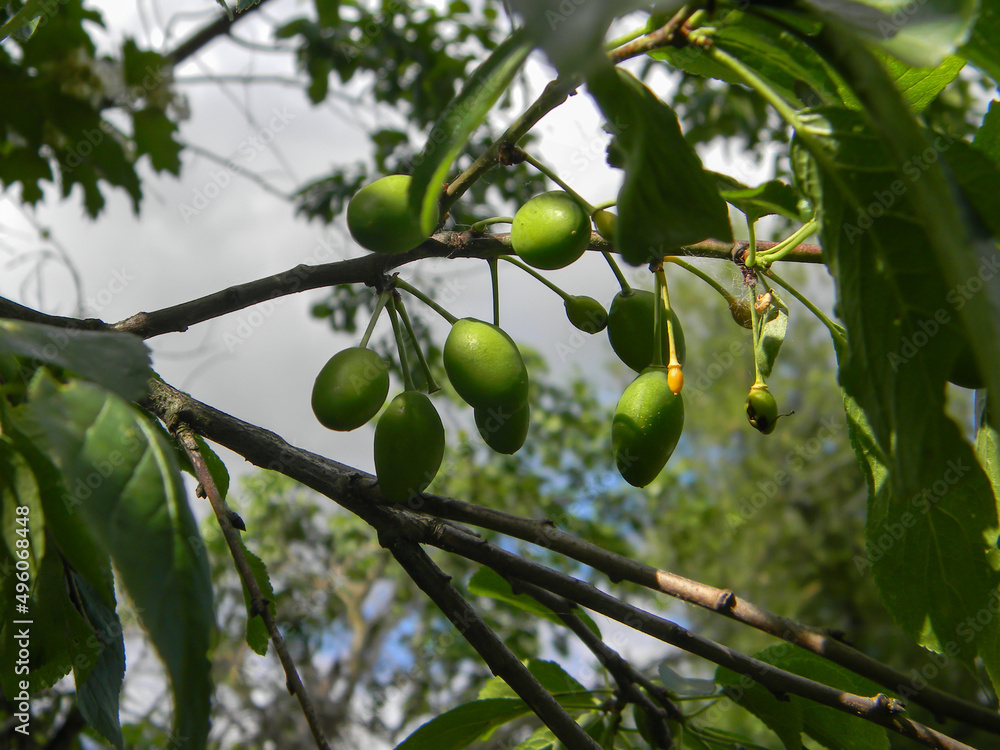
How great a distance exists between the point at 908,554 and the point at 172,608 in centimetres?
63

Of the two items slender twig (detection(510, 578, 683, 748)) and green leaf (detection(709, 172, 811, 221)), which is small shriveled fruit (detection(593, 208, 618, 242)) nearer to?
green leaf (detection(709, 172, 811, 221))

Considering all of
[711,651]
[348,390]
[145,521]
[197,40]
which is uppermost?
[197,40]

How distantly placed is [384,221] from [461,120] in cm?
26

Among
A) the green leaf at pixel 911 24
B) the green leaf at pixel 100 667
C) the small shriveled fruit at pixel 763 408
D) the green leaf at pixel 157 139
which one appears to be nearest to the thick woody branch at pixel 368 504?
the green leaf at pixel 100 667

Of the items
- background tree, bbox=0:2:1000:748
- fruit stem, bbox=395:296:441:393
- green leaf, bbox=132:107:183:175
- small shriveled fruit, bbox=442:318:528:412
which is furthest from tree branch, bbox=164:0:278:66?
small shriveled fruit, bbox=442:318:528:412

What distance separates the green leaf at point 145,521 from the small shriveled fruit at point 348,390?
0.29 m

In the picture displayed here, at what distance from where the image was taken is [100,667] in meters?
0.80

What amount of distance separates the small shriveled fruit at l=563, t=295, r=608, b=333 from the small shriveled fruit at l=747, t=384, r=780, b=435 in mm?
175

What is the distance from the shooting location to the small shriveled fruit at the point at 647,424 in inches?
28.3

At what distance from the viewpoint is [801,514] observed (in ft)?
36.4

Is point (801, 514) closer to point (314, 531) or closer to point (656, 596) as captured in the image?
point (656, 596)

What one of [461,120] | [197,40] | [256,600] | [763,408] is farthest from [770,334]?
[197,40]

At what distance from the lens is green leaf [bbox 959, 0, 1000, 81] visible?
20.0 inches

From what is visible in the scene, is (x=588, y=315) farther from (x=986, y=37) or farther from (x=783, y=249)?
(x=986, y=37)
